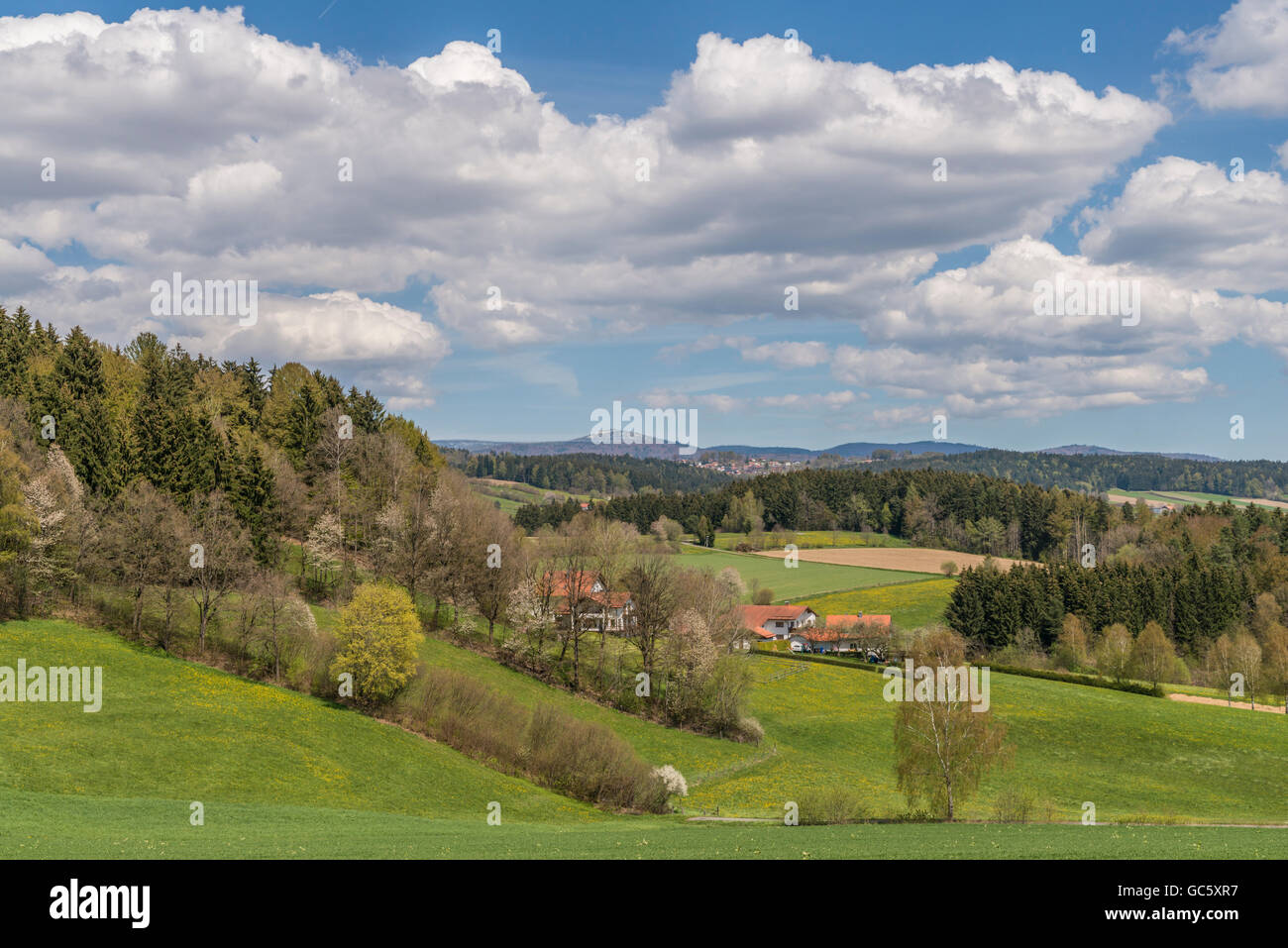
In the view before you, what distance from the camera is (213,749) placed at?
1694 inches

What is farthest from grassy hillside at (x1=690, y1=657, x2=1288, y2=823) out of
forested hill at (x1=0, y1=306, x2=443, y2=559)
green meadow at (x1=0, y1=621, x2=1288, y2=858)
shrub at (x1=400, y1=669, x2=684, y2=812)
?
forested hill at (x1=0, y1=306, x2=443, y2=559)

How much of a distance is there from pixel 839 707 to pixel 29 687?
66.4 meters

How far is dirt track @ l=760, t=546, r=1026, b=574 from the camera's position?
6130 inches

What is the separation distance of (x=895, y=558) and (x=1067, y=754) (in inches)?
3916

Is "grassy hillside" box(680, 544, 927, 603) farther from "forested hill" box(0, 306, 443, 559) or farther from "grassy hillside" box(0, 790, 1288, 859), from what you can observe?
"grassy hillside" box(0, 790, 1288, 859)

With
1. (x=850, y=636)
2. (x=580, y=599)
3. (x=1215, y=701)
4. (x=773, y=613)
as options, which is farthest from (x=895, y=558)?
(x=580, y=599)

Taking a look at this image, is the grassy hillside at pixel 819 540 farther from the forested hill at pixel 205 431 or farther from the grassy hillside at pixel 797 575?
the forested hill at pixel 205 431

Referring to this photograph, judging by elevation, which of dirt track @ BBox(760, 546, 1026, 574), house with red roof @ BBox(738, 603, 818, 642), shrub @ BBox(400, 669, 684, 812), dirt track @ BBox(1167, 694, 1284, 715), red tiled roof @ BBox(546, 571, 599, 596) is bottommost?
dirt track @ BBox(1167, 694, 1284, 715)

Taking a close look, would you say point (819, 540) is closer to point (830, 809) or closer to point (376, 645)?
point (376, 645)

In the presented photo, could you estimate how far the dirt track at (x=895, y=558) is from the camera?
156 m

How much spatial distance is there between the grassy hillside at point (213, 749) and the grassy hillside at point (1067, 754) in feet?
55.8

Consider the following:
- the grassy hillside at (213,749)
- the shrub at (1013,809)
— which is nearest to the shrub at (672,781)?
the grassy hillside at (213,749)

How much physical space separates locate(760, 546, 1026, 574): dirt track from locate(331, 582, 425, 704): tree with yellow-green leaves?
116632 mm

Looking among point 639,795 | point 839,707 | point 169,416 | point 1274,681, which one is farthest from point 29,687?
point 1274,681
